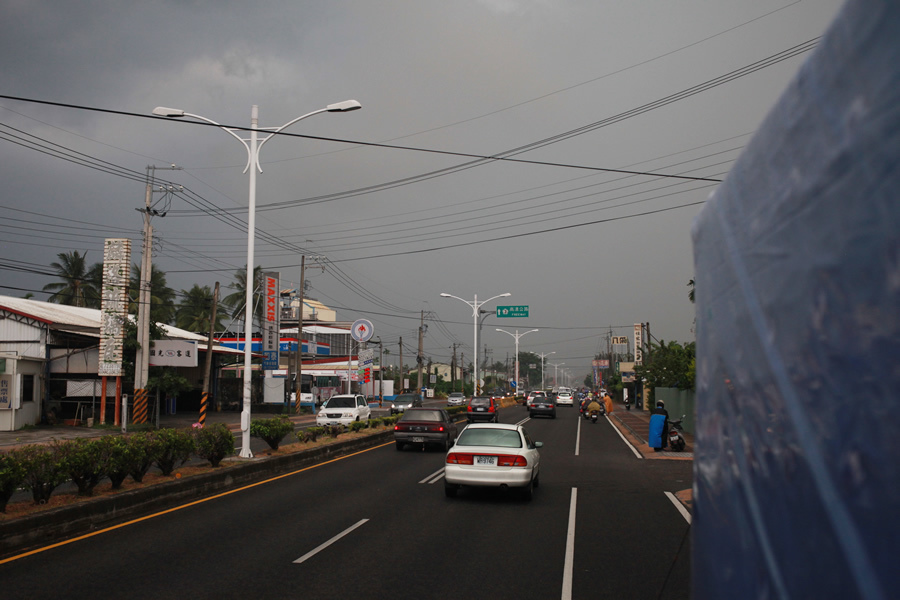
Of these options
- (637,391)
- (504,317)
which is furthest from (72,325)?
(637,391)

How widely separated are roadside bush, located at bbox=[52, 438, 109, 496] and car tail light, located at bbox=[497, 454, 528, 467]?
22.6 ft

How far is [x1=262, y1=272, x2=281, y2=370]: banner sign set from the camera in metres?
49.5

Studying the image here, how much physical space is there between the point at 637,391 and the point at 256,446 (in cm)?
4924

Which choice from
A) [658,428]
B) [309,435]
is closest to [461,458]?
[309,435]

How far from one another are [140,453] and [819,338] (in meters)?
12.8

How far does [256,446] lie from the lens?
2422 cm

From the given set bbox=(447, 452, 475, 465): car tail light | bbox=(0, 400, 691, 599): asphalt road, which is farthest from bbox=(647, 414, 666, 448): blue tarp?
bbox=(447, 452, 475, 465): car tail light

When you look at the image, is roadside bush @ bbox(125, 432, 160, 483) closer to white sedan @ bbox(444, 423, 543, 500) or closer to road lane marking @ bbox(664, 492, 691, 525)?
white sedan @ bbox(444, 423, 543, 500)

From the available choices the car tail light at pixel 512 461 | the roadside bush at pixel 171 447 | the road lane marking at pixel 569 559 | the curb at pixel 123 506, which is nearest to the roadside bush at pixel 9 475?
the curb at pixel 123 506

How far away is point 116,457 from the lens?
38.8 ft

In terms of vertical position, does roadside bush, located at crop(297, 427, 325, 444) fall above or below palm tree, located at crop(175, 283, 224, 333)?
below

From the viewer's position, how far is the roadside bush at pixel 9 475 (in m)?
9.40

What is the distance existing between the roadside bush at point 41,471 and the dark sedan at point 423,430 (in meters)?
13.7

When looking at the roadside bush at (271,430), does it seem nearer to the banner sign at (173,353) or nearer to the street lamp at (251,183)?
the street lamp at (251,183)
